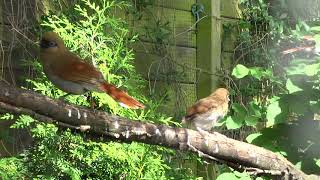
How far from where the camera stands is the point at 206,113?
8.61 feet

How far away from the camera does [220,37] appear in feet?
11.7

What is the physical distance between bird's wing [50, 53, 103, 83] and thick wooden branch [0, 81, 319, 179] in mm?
304

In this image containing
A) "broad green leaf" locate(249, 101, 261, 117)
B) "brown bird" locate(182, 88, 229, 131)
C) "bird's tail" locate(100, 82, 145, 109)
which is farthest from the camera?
"brown bird" locate(182, 88, 229, 131)

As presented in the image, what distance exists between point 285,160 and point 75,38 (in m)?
1.07

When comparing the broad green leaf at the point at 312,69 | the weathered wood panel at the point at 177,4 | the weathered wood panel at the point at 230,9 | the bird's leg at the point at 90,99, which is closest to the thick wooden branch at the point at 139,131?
the bird's leg at the point at 90,99

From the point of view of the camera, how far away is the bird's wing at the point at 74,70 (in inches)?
83.1

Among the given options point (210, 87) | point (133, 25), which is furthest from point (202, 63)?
point (133, 25)

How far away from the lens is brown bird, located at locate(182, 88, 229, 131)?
263 centimetres

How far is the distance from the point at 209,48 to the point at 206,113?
2.83 ft

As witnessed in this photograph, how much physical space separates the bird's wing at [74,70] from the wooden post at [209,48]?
4.44 ft

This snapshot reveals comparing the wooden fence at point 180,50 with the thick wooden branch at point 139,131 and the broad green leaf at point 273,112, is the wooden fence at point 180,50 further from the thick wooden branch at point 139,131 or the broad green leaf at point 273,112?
the thick wooden branch at point 139,131

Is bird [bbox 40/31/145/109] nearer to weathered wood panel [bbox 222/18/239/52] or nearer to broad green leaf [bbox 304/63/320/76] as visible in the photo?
broad green leaf [bbox 304/63/320/76]

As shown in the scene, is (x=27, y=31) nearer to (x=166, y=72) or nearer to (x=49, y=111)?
(x=166, y=72)

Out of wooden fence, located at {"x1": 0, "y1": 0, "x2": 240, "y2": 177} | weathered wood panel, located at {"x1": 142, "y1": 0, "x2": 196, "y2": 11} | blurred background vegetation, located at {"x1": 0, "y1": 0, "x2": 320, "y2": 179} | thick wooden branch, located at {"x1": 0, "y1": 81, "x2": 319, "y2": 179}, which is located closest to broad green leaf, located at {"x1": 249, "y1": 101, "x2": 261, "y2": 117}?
blurred background vegetation, located at {"x1": 0, "y1": 0, "x2": 320, "y2": 179}
